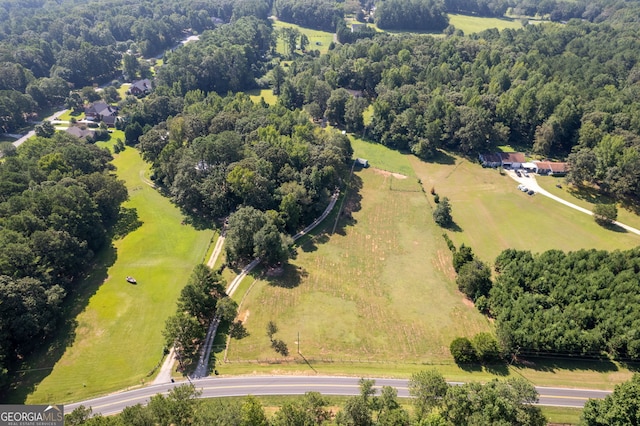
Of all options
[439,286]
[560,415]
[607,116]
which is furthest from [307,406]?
[607,116]

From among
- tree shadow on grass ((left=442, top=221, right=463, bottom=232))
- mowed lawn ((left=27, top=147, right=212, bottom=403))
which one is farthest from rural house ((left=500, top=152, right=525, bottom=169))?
mowed lawn ((left=27, top=147, right=212, bottom=403))

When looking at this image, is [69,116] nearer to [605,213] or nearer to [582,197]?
[582,197]

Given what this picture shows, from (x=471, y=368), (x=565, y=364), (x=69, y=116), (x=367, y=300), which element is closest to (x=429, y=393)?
(x=471, y=368)

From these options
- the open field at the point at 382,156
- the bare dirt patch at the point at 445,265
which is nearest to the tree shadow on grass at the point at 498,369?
the bare dirt patch at the point at 445,265

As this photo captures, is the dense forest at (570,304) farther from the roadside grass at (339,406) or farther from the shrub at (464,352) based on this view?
the roadside grass at (339,406)

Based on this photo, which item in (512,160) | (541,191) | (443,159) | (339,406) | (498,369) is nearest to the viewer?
(339,406)

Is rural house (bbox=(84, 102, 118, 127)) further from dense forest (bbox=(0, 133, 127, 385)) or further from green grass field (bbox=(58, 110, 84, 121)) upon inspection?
dense forest (bbox=(0, 133, 127, 385))
